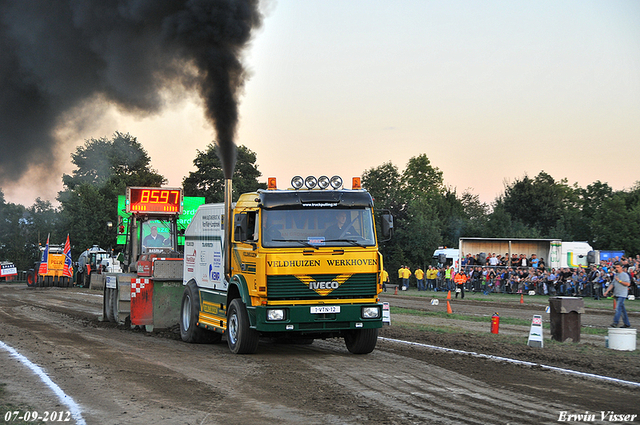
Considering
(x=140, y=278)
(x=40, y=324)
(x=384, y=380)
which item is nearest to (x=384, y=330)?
(x=140, y=278)

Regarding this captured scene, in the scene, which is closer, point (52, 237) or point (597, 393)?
point (597, 393)

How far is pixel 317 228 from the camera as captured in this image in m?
12.2

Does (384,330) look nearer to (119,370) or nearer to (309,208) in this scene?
(309,208)

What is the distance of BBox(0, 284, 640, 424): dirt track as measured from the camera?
7684 millimetres

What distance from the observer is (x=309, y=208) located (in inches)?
485

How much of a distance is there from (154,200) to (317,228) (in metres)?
10.2

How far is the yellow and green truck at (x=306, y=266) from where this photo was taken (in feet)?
38.8

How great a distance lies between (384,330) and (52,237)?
193 ft

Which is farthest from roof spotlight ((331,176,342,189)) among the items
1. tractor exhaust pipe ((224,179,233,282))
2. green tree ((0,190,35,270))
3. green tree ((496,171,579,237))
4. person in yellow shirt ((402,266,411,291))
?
green tree ((496,171,579,237))

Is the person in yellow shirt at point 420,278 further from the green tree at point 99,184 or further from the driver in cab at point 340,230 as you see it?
the driver in cab at point 340,230

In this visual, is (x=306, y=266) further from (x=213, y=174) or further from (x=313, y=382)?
(x=213, y=174)

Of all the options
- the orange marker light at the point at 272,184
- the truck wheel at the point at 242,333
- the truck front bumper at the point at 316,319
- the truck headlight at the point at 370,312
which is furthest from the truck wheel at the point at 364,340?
the orange marker light at the point at 272,184

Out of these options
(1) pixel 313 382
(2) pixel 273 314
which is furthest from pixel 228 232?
(1) pixel 313 382

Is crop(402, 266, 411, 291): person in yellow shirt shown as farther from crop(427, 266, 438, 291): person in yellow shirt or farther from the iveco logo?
the iveco logo
